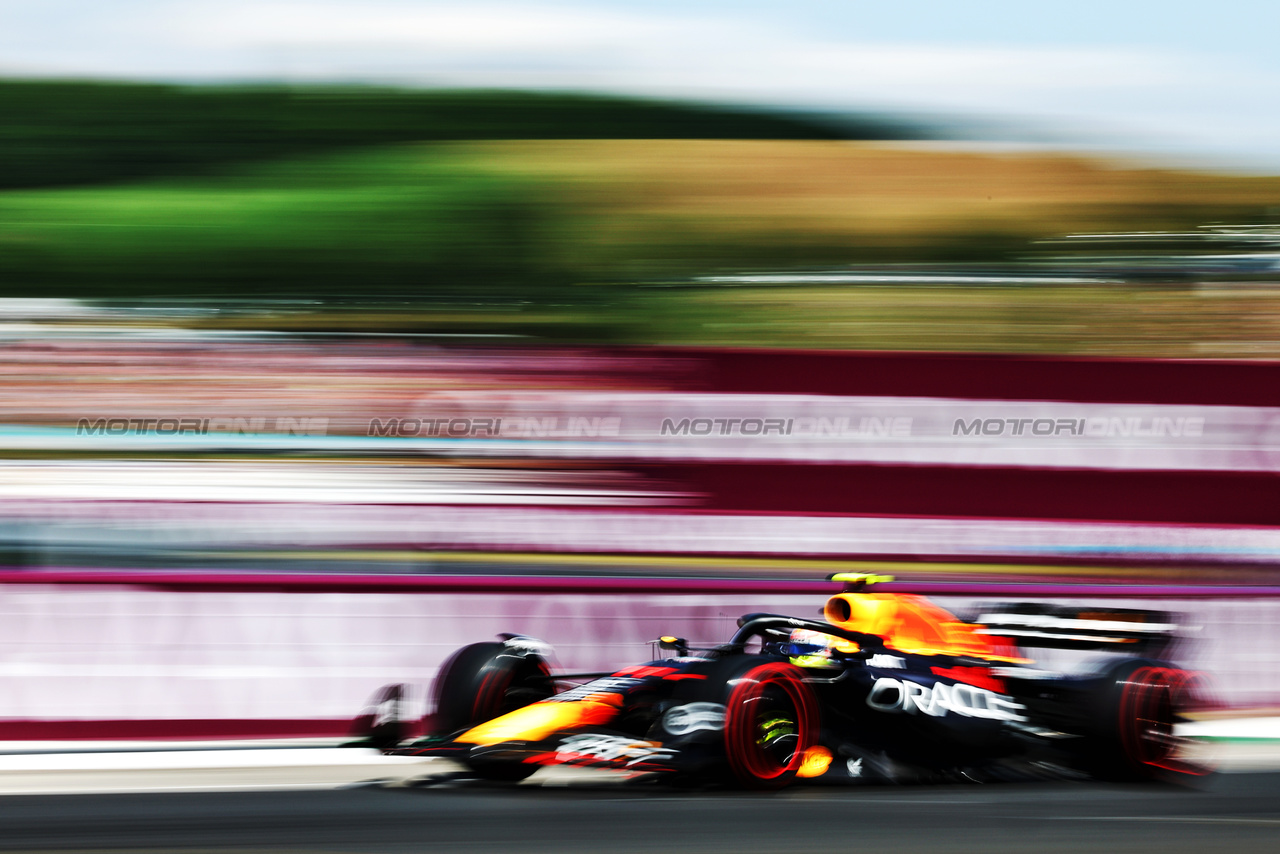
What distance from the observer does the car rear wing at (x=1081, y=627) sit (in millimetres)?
5965

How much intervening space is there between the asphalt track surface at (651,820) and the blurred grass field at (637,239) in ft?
12.3

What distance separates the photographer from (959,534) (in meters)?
7.79

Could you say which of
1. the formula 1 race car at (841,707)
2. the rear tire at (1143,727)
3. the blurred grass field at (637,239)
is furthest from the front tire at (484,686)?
the blurred grass field at (637,239)

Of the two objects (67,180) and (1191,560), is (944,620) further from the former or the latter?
(67,180)

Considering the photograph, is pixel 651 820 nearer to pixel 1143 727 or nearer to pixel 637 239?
pixel 1143 727

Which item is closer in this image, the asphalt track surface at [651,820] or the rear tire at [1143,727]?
the asphalt track surface at [651,820]

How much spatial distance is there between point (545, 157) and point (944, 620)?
5.38 meters

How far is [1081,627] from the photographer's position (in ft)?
19.8

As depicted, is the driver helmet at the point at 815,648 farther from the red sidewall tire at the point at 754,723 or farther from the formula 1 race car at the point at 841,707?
the red sidewall tire at the point at 754,723

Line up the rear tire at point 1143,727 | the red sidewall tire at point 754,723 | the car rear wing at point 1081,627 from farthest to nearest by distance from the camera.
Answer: the car rear wing at point 1081,627 < the rear tire at point 1143,727 < the red sidewall tire at point 754,723

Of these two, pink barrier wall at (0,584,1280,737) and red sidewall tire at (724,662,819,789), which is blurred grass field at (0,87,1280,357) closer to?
pink barrier wall at (0,584,1280,737)

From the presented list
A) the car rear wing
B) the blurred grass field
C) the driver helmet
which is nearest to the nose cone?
the driver helmet

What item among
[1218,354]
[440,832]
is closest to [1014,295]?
[1218,354]

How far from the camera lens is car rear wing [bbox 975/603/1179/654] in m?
5.96
